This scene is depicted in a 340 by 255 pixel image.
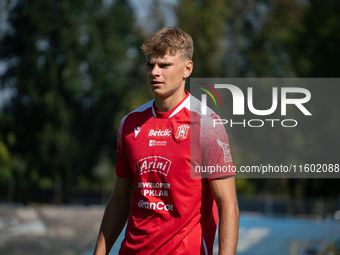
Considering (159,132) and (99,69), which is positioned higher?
(99,69)

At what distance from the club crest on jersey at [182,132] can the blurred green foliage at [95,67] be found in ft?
78.5

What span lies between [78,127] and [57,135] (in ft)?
5.17

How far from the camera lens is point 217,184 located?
1.96m

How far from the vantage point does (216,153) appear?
197cm

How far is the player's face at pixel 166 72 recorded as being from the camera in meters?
2.06

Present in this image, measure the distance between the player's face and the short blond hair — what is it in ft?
0.07

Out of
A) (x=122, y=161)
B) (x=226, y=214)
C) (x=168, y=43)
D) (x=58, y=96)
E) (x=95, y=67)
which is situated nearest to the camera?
(x=226, y=214)

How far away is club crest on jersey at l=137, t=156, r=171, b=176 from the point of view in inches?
80.4

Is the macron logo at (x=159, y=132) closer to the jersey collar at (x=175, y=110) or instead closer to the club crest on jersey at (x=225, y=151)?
the jersey collar at (x=175, y=110)

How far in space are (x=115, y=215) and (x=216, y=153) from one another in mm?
678

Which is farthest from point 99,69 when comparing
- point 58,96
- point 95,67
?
point 58,96

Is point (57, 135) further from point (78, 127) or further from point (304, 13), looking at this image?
point (304, 13)

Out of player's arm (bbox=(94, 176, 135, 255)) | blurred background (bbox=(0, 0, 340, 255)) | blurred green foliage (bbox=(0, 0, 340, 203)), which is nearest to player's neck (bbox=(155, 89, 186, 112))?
player's arm (bbox=(94, 176, 135, 255))

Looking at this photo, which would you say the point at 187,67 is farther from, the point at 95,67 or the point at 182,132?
the point at 95,67
